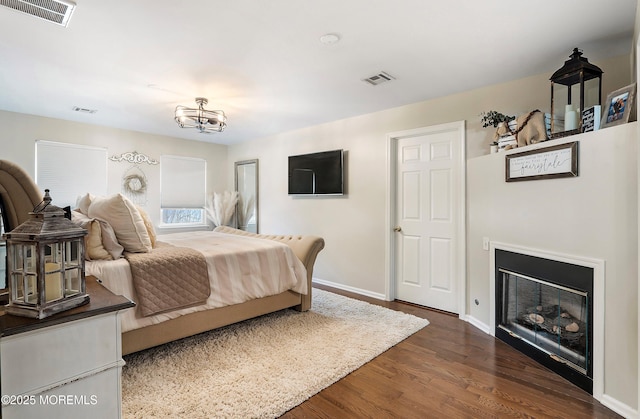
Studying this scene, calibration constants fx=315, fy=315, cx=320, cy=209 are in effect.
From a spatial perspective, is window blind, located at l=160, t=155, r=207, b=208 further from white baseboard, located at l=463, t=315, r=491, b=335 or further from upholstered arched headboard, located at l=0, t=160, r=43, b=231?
white baseboard, located at l=463, t=315, r=491, b=335

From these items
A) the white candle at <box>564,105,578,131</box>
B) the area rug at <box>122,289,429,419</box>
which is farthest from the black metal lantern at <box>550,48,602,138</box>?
the area rug at <box>122,289,429,419</box>

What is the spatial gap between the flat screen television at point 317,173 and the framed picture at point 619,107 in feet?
9.20

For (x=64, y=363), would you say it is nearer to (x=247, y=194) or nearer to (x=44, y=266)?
(x=44, y=266)

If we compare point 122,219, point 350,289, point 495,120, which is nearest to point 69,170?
point 122,219

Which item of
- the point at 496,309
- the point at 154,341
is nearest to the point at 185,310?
the point at 154,341

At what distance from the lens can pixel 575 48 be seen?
7.61ft

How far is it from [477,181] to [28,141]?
222 inches

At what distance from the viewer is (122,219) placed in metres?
2.44

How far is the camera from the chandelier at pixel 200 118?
10.8ft

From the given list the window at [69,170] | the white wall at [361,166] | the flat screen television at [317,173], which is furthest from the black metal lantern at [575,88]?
the window at [69,170]

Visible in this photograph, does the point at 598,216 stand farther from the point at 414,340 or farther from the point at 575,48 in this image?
the point at 414,340

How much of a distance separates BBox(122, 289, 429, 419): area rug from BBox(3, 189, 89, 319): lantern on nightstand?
3.68ft

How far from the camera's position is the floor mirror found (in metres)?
5.84

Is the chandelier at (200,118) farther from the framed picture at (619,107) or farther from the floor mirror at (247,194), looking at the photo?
the framed picture at (619,107)
